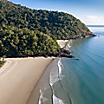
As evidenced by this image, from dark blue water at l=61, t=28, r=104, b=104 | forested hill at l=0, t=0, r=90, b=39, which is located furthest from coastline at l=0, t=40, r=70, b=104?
forested hill at l=0, t=0, r=90, b=39

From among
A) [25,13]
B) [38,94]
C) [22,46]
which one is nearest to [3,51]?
[22,46]

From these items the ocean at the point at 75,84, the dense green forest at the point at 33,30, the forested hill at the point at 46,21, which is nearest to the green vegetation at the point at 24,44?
the dense green forest at the point at 33,30

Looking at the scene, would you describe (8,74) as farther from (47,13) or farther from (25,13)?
(47,13)

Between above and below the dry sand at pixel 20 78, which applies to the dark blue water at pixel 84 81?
below

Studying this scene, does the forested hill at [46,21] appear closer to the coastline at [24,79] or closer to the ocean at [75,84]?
the coastline at [24,79]

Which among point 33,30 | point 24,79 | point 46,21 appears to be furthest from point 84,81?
point 46,21

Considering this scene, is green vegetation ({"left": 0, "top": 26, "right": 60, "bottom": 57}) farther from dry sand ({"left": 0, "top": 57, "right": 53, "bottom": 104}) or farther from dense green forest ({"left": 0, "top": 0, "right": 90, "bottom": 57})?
dry sand ({"left": 0, "top": 57, "right": 53, "bottom": 104})

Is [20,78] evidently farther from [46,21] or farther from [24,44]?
[46,21]
